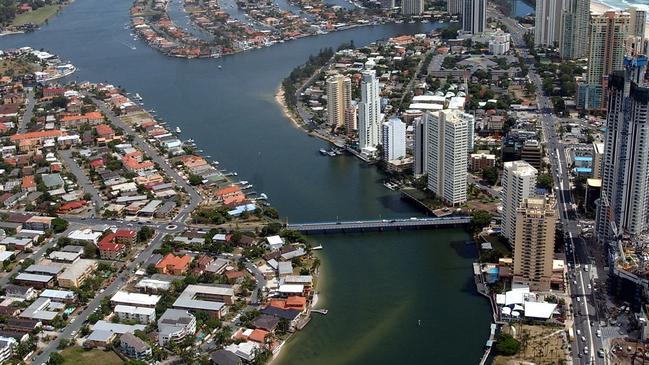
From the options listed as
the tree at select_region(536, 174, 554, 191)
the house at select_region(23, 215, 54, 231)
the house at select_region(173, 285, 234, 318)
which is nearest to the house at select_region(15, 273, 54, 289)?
the house at select_region(23, 215, 54, 231)

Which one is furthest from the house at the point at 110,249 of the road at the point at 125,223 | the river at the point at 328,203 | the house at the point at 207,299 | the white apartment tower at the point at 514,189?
the white apartment tower at the point at 514,189

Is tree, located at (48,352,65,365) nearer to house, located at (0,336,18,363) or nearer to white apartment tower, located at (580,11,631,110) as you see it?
house, located at (0,336,18,363)

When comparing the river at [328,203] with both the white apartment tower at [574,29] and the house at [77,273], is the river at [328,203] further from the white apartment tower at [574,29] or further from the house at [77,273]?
the white apartment tower at [574,29]

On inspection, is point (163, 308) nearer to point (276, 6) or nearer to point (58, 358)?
point (58, 358)

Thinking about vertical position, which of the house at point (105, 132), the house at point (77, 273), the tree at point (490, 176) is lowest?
the house at point (77, 273)

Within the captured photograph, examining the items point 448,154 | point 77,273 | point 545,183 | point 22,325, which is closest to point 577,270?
point 545,183

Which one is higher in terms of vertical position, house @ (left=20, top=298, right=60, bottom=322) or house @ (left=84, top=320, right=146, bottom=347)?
house @ (left=20, top=298, right=60, bottom=322)

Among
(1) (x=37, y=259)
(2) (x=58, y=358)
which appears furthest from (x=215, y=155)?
(2) (x=58, y=358)
